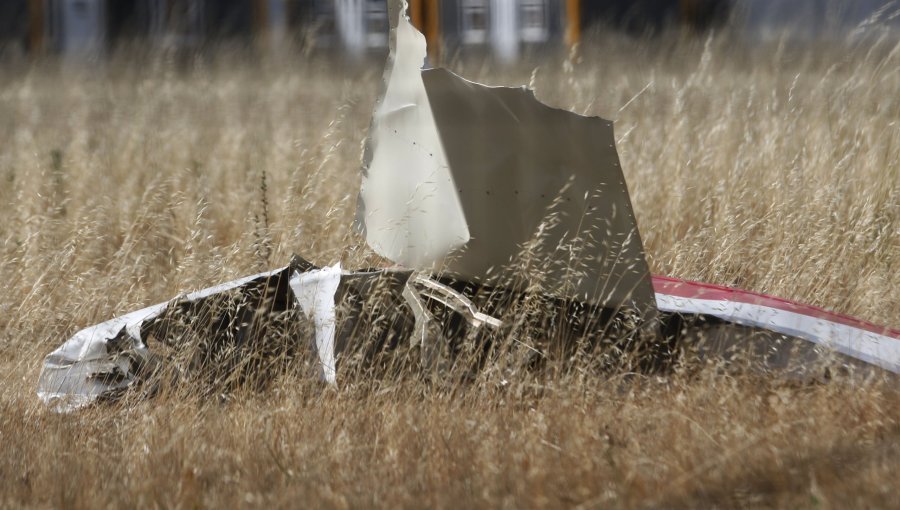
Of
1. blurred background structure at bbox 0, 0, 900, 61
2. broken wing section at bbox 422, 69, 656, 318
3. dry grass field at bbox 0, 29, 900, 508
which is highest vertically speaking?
broken wing section at bbox 422, 69, 656, 318

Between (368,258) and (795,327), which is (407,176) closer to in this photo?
(368,258)

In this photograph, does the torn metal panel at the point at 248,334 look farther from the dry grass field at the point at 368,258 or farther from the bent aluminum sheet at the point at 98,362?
the dry grass field at the point at 368,258

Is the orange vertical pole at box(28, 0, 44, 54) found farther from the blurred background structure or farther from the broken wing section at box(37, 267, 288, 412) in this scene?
the broken wing section at box(37, 267, 288, 412)

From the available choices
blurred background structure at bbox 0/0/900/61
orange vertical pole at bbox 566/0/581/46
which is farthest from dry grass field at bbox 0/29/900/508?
blurred background structure at bbox 0/0/900/61

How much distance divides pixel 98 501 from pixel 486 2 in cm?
1490

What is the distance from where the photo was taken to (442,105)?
3658 mm

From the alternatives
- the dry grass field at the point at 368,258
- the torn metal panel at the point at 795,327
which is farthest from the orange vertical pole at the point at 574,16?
the torn metal panel at the point at 795,327

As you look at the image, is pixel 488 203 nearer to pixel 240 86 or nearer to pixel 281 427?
pixel 281 427

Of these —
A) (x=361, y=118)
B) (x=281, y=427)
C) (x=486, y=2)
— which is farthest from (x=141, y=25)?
(x=281, y=427)

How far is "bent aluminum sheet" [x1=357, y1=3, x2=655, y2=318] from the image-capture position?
11.9 feet

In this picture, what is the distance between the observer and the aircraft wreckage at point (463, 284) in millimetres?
3633

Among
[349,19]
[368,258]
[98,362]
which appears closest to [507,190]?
[368,258]

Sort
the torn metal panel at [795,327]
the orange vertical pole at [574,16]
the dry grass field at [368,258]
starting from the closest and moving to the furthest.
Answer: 1. the dry grass field at [368,258]
2. the torn metal panel at [795,327]
3. the orange vertical pole at [574,16]

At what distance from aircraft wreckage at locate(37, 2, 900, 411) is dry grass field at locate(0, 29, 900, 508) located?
0.18 meters
